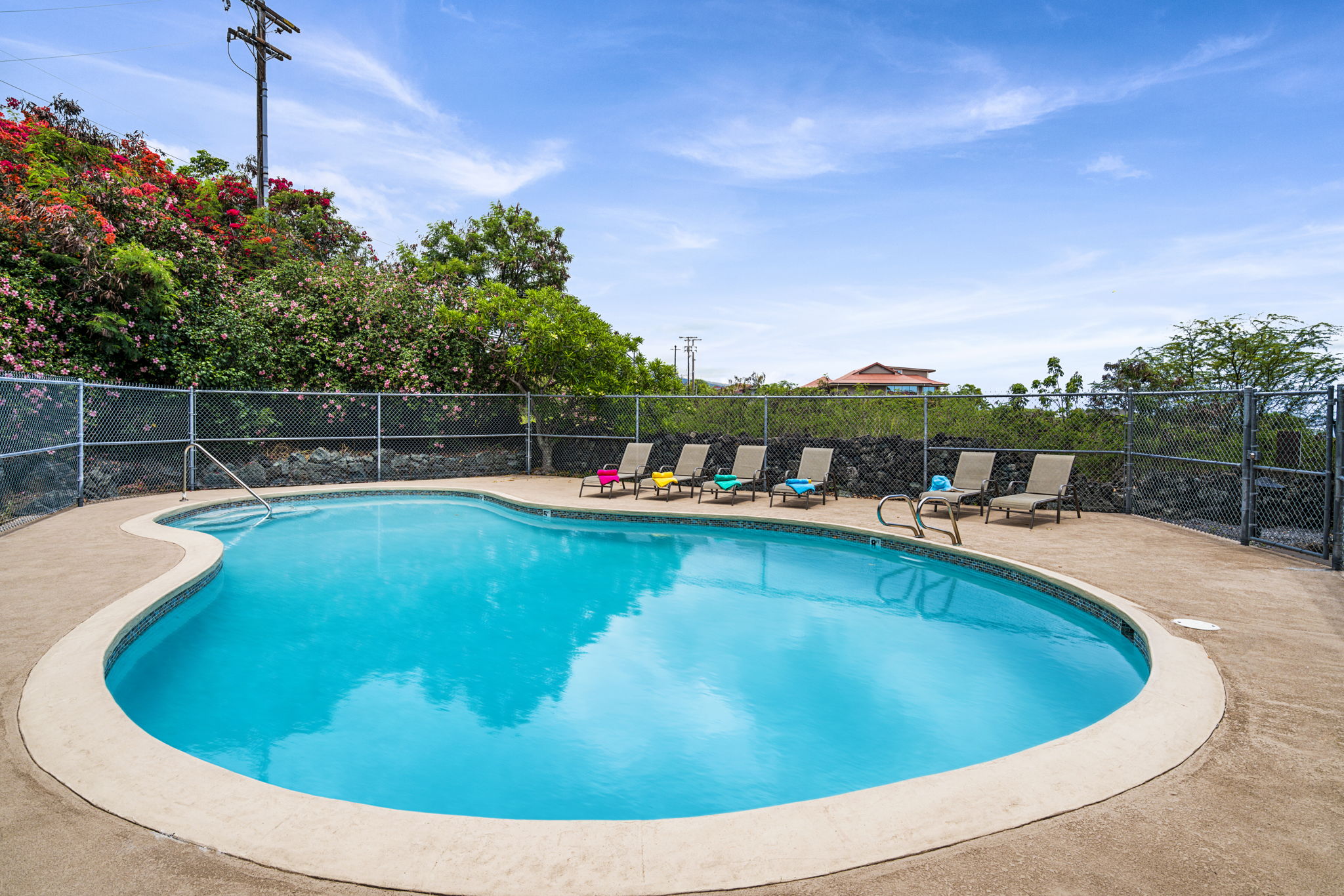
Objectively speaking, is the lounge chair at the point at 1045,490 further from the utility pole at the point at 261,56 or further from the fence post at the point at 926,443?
the utility pole at the point at 261,56

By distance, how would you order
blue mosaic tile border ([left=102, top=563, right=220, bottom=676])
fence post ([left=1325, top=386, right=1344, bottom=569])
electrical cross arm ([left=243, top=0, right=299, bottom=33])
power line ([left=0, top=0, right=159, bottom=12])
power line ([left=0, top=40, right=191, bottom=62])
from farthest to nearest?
1. power line ([left=0, top=40, right=191, bottom=62])
2. electrical cross arm ([left=243, top=0, right=299, bottom=33])
3. power line ([left=0, top=0, right=159, bottom=12])
4. fence post ([left=1325, top=386, right=1344, bottom=569])
5. blue mosaic tile border ([left=102, top=563, right=220, bottom=676])

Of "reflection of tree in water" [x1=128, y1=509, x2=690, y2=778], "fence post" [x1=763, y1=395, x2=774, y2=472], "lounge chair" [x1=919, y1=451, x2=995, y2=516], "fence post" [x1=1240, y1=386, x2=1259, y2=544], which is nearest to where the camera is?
"reflection of tree in water" [x1=128, y1=509, x2=690, y2=778]

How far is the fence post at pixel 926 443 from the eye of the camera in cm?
1016

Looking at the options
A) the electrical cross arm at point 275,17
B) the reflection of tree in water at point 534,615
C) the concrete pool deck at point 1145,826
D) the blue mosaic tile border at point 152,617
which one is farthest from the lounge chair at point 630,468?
the electrical cross arm at point 275,17

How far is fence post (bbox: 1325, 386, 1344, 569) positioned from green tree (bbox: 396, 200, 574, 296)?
61.8ft

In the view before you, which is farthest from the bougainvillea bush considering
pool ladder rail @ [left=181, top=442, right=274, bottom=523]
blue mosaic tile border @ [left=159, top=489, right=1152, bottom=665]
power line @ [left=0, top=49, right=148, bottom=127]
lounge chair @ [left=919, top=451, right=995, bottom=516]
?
lounge chair @ [left=919, top=451, right=995, bottom=516]

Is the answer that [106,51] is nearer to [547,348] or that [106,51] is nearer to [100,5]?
[100,5]

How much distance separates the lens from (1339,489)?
5.66 meters

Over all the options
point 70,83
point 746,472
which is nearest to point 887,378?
point 746,472

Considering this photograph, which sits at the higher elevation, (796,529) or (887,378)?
(887,378)

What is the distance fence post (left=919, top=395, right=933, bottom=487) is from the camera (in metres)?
10.2

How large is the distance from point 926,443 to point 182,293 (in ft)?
42.9

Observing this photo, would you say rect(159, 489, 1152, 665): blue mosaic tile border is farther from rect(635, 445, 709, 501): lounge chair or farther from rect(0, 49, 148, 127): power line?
rect(0, 49, 148, 127): power line

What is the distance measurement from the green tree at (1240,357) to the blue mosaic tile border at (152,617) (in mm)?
15000
